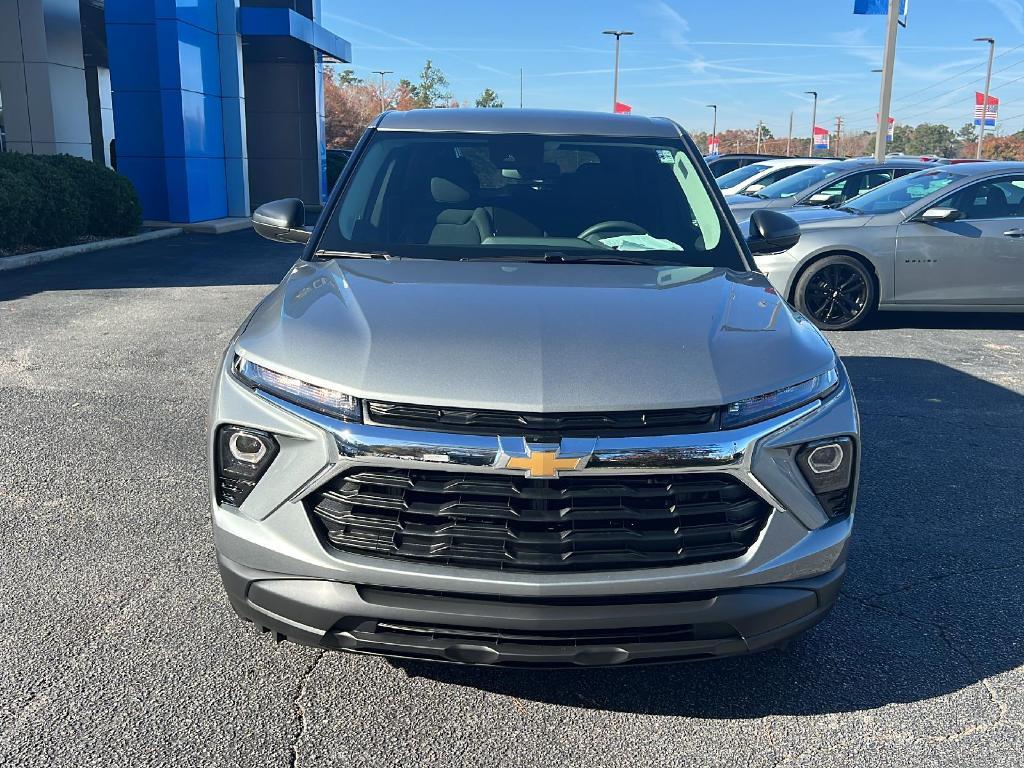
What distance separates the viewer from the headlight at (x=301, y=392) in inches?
94.0

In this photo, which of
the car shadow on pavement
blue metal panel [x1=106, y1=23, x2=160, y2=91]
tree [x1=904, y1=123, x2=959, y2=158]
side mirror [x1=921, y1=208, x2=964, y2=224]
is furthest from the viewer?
tree [x1=904, y1=123, x2=959, y2=158]

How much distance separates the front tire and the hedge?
10066mm

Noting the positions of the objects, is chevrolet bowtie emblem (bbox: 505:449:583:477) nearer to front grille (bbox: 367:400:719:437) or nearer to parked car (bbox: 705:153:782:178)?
front grille (bbox: 367:400:719:437)

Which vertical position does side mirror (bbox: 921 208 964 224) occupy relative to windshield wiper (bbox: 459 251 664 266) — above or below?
below

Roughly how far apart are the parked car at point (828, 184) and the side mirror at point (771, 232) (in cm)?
846

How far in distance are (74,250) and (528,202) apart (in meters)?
11.4

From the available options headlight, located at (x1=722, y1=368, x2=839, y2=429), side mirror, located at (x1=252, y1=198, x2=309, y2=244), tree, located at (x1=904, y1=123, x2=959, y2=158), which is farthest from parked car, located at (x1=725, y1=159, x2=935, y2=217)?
tree, located at (x1=904, y1=123, x2=959, y2=158)

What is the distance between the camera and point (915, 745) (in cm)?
259

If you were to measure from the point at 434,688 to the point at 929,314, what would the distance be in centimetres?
887

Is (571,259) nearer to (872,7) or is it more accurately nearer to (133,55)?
(133,55)

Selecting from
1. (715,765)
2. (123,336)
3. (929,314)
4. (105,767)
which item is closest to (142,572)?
(105,767)

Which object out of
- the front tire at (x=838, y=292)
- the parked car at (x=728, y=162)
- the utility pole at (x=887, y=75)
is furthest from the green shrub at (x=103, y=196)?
the utility pole at (x=887, y=75)

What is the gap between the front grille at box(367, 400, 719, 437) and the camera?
2320mm

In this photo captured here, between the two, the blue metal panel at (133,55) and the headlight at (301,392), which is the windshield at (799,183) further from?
the blue metal panel at (133,55)
